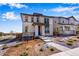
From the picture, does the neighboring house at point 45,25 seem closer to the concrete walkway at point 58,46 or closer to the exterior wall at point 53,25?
the exterior wall at point 53,25

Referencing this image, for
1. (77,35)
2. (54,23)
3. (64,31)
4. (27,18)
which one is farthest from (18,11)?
(77,35)

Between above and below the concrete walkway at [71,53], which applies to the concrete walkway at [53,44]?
above

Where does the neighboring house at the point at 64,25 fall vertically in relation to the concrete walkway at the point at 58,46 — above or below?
above

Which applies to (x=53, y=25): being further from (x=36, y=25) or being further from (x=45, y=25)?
(x=36, y=25)

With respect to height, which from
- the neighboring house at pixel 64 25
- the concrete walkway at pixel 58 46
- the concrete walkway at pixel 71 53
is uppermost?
the neighboring house at pixel 64 25

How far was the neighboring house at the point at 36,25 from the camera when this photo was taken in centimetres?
239

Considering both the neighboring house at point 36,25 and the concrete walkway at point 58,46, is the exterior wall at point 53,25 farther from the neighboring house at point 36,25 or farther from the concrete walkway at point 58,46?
the concrete walkway at point 58,46

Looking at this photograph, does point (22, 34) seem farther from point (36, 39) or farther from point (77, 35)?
point (77, 35)

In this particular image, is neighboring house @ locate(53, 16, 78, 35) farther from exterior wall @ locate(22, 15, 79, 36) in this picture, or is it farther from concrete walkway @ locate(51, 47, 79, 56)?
concrete walkway @ locate(51, 47, 79, 56)

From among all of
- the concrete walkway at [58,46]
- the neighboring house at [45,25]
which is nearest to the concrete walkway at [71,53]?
the concrete walkway at [58,46]

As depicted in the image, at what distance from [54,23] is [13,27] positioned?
52 centimetres

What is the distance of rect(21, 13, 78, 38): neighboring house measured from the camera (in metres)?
2.39

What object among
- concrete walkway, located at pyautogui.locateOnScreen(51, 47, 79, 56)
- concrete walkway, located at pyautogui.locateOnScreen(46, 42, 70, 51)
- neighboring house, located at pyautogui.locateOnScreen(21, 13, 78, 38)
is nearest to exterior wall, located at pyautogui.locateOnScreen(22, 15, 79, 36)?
neighboring house, located at pyautogui.locateOnScreen(21, 13, 78, 38)

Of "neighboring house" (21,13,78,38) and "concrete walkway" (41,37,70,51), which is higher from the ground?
"neighboring house" (21,13,78,38)
